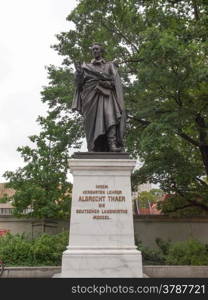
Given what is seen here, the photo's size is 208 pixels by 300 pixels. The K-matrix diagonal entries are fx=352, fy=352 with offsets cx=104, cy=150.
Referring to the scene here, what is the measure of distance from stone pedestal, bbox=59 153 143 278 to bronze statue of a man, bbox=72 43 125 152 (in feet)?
2.43

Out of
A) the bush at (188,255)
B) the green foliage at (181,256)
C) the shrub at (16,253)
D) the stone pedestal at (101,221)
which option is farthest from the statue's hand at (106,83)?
the bush at (188,255)

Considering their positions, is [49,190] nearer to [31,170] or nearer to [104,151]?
[31,170]

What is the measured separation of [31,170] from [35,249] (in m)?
8.92

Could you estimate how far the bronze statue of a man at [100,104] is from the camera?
869cm

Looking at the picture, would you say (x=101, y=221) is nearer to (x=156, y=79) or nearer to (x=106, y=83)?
(x=106, y=83)

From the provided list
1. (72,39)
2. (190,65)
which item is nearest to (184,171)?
(190,65)

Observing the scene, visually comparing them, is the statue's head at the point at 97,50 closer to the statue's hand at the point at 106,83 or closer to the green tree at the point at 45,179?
the statue's hand at the point at 106,83

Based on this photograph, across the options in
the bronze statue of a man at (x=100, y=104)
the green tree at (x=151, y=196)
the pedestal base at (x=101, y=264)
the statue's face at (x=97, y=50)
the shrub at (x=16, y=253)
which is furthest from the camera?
the green tree at (x=151, y=196)

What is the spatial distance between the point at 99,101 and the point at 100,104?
0.09m

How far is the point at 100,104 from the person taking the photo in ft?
29.2

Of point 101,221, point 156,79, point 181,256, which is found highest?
point 156,79

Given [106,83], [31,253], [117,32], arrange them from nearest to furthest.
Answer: [106,83] → [31,253] → [117,32]

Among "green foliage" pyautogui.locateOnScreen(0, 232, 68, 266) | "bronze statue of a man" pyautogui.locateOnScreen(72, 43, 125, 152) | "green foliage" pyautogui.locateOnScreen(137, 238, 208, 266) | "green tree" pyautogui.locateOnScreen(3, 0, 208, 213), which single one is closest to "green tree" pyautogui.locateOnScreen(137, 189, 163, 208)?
"green tree" pyautogui.locateOnScreen(3, 0, 208, 213)

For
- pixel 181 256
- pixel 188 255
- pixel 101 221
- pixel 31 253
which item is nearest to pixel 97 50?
pixel 101 221
